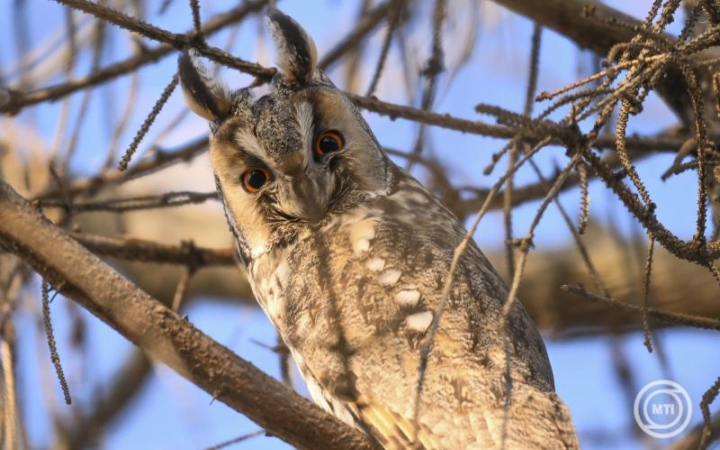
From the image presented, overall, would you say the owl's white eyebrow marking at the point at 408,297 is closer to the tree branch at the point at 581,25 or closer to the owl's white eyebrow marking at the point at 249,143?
the owl's white eyebrow marking at the point at 249,143

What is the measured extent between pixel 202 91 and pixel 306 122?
32cm

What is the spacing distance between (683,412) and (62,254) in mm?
1717

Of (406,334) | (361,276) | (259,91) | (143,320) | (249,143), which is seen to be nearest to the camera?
(143,320)

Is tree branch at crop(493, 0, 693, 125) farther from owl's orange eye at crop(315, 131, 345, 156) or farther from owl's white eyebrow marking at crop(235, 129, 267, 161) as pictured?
owl's white eyebrow marking at crop(235, 129, 267, 161)

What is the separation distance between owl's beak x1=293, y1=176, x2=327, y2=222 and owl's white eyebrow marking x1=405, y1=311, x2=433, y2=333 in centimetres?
42

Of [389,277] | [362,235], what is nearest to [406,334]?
[389,277]

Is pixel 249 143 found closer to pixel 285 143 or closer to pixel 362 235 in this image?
pixel 285 143

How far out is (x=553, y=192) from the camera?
1.51 m

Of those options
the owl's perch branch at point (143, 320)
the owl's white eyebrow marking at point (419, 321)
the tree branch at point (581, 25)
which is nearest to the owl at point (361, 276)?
the owl's white eyebrow marking at point (419, 321)

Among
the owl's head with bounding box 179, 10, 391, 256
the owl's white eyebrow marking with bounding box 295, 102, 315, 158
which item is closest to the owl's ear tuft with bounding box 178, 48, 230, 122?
the owl's head with bounding box 179, 10, 391, 256

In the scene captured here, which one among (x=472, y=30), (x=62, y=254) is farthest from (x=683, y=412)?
(x=62, y=254)

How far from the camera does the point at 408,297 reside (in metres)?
2.24

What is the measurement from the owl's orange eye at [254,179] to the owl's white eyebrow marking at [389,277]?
452mm

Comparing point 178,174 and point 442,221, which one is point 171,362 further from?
point 178,174
